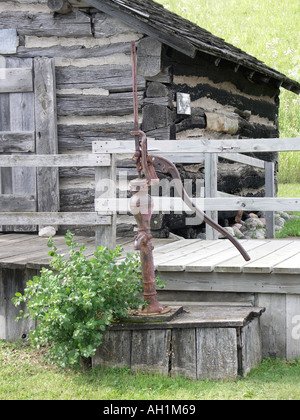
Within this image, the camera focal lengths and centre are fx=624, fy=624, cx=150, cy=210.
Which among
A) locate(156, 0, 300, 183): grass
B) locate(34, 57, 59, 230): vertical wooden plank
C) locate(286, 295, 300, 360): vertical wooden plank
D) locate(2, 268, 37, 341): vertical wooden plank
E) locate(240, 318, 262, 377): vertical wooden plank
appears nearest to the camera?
locate(240, 318, 262, 377): vertical wooden plank

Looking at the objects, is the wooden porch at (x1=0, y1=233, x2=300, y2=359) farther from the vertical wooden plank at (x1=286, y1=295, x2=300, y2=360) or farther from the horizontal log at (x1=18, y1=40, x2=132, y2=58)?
the horizontal log at (x1=18, y1=40, x2=132, y2=58)

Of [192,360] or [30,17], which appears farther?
[30,17]

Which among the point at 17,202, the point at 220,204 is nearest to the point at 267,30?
the point at 17,202

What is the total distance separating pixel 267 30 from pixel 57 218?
24996 millimetres

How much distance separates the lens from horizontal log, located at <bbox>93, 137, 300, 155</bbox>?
5.34 metres

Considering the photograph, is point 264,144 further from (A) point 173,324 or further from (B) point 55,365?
(B) point 55,365

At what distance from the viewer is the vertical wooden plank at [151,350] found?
4.43 metres

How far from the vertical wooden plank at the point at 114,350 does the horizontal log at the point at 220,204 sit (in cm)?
110

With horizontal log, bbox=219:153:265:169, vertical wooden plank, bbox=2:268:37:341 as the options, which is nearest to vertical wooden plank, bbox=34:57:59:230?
vertical wooden plank, bbox=2:268:37:341

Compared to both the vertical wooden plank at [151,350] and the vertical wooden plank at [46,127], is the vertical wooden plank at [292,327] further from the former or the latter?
the vertical wooden plank at [46,127]

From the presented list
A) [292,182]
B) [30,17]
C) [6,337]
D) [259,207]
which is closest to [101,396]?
[6,337]

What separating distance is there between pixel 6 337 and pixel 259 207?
8.60 ft

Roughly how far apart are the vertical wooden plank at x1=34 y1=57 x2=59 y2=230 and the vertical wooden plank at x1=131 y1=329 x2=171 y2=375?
342 cm

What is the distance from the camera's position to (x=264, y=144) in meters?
5.55
